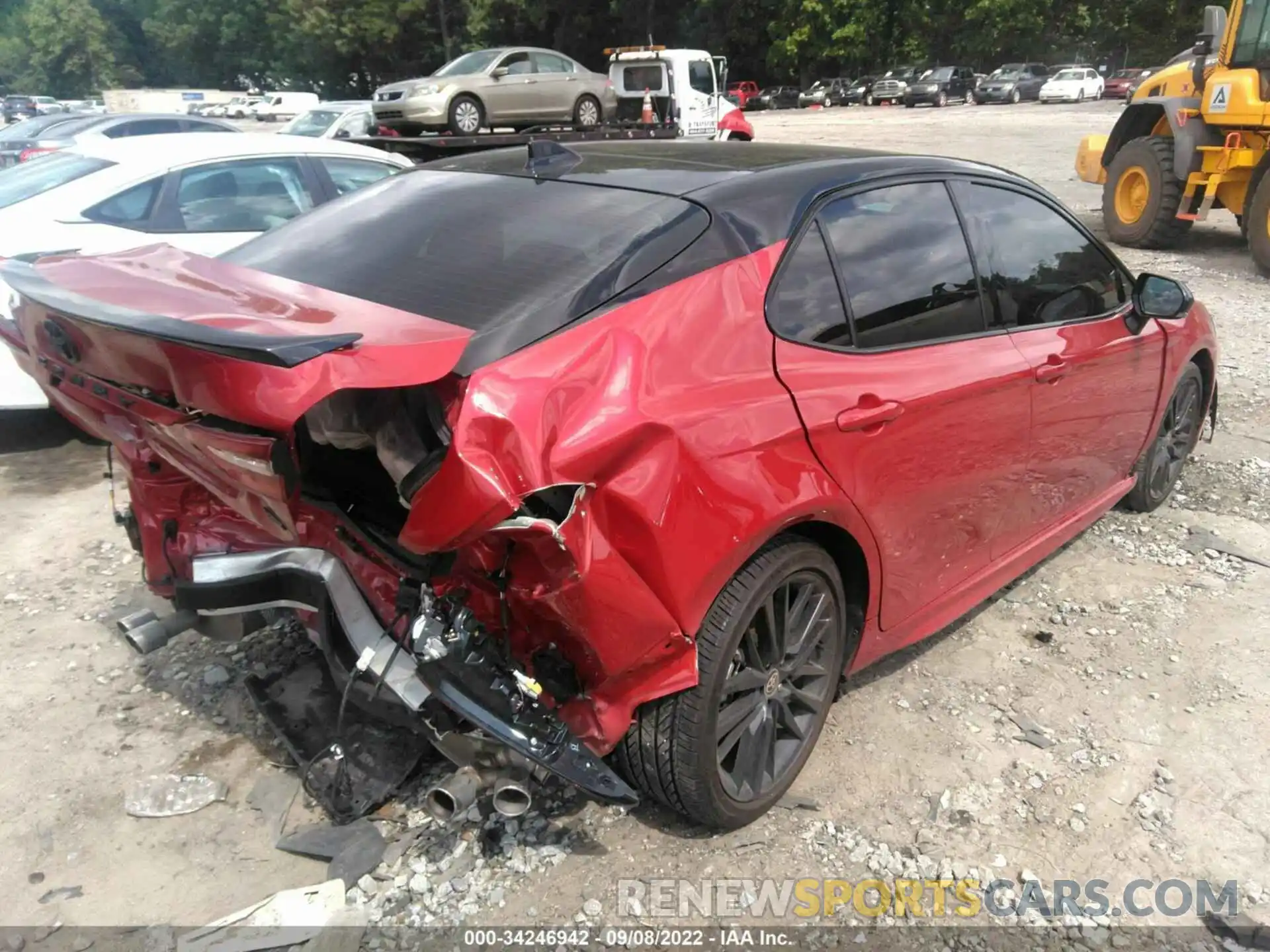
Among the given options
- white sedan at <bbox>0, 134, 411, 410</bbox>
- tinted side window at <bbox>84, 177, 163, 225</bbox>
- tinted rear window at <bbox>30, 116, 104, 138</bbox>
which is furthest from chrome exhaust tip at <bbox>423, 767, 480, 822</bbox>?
tinted rear window at <bbox>30, 116, 104, 138</bbox>

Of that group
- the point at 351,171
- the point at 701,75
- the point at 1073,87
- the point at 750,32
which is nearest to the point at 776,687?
the point at 351,171

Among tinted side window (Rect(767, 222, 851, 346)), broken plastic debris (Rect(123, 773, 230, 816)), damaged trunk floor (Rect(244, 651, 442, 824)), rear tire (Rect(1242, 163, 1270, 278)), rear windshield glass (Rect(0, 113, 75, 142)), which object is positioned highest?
tinted side window (Rect(767, 222, 851, 346))

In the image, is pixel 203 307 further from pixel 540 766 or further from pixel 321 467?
pixel 540 766

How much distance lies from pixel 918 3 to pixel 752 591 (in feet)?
173

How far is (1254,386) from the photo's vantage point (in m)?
6.83

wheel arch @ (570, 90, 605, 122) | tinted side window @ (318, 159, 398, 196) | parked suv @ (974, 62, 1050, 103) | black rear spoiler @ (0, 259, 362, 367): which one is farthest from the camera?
parked suv @ (974, 62, 1050, 103)

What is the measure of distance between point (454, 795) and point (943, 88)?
45.5m

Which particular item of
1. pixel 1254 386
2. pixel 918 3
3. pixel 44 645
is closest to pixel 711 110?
pixel 1254 386

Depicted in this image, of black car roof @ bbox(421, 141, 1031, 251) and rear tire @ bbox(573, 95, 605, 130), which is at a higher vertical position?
black car roof @ bbox(421, 141, 1031, 251)

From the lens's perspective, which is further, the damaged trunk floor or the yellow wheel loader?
the yellow wheel loader

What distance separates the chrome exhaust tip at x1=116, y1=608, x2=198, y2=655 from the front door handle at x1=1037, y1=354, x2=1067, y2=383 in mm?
2791

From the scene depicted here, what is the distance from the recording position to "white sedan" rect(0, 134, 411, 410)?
5656 mm

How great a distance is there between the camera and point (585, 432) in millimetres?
2074

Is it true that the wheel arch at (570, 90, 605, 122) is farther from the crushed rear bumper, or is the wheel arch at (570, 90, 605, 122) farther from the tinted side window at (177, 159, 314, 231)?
the crushed rear bumper
